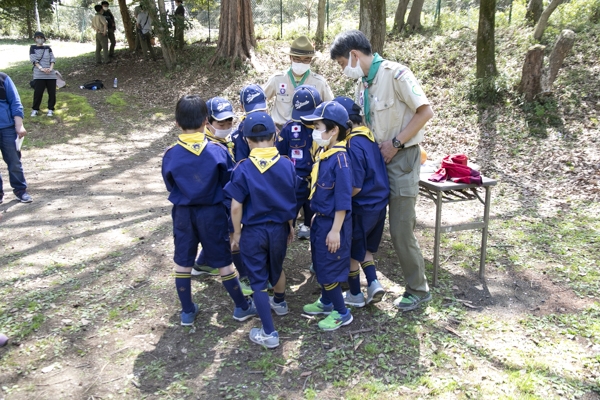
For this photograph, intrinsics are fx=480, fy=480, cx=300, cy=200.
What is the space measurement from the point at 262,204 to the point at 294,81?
Answer: 2.10m

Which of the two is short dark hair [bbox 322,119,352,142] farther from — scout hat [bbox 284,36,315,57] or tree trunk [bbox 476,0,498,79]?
tree trunk [bbox 476,0,498,79]

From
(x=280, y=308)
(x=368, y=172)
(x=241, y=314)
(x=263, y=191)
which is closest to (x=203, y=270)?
(x=241, y=314)

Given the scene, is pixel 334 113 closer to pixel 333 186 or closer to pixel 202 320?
pixel 333 186

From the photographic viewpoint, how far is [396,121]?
369 centimetres

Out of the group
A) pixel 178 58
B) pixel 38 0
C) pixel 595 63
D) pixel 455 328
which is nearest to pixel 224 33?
pixel 178 58

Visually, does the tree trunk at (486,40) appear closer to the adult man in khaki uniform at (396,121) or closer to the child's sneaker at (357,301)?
the adult man in khaki uniform at (396,121)

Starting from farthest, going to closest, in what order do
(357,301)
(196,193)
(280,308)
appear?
(357,301) < (280,308) < (196,193)

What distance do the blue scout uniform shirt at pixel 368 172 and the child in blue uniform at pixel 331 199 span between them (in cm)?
13

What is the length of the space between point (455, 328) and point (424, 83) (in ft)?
28.3

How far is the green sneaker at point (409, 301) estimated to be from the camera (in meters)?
3.85

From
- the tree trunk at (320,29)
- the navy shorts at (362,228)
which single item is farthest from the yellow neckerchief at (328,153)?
the tree trunk at (320,29)

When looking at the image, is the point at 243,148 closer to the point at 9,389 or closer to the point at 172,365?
the point at 172,365

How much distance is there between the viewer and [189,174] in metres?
3.37

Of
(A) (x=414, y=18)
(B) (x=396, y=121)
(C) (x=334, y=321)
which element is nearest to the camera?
(C) (x=334, y=321)
